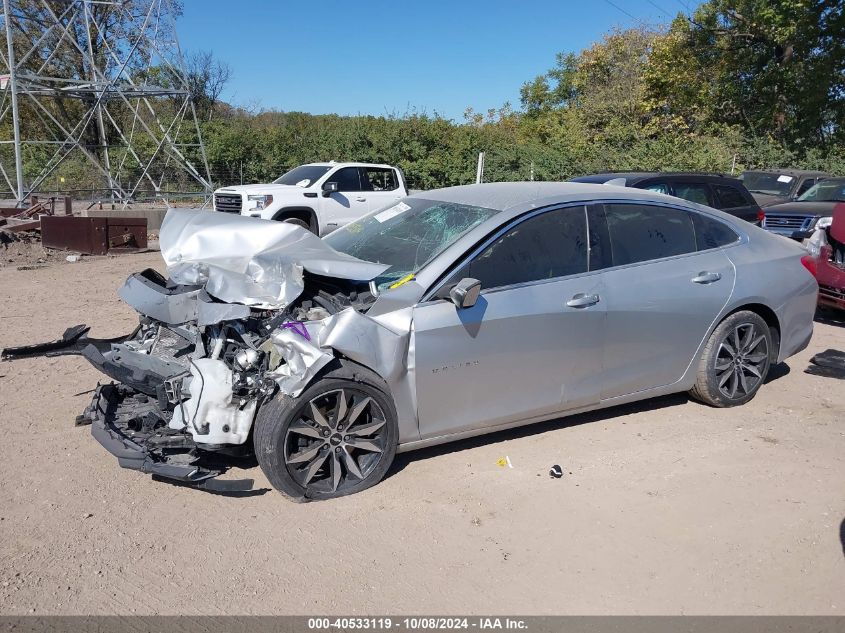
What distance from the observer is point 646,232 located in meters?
5.08

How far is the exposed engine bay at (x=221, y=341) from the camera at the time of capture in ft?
12.8

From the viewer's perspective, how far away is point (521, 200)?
4.76 meters

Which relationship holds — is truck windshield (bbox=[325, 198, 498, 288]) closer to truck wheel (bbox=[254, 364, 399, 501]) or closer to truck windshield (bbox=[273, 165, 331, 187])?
truck wheel (bbox=[254, 364, 399, 501])

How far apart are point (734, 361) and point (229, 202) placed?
11.3m

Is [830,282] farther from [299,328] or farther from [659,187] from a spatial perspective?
[299,328]

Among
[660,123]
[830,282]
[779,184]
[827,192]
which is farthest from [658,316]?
[660,123]

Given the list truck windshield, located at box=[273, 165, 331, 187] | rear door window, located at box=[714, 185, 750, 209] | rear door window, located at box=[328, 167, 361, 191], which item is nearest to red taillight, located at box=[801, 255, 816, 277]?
rear door window, located at box=[714, 185, 750, 209]

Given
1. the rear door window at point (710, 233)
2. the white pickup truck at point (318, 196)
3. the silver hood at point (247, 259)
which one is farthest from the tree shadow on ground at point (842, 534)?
the white pickup truck at point (318, 196)

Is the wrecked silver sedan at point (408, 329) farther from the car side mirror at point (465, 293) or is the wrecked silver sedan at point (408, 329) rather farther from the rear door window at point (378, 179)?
the rear door window at point (378, 179)

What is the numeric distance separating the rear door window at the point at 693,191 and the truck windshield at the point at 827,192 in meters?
4.06

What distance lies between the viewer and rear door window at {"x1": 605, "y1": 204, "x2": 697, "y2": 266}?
492cm

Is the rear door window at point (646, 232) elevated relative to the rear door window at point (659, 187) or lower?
lower

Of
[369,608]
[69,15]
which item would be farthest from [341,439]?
[69,15]

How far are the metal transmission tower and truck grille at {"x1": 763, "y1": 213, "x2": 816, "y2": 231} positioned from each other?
14.9 m
